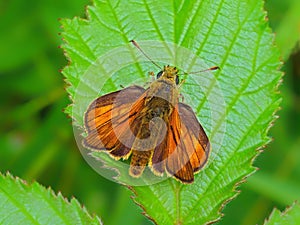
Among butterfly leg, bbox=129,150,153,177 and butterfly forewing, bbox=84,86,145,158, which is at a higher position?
butterfly forewing, bbox=84,86,145,158

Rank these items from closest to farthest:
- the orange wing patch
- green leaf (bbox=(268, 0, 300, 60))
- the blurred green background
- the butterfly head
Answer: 1. the orange wing patch
2. the butterfly head
3. green leaf (bbox=(268, 0, 300, 60))
4. the blurred green background

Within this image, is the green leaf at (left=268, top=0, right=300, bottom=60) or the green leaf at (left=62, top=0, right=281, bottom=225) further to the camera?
the green leaf at (left=268, top=0, right=300, bottom=60)

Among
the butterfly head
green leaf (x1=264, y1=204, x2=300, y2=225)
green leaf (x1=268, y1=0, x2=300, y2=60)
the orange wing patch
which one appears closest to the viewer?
green leaf (x1=264, y1=204, x2=300, y2=225)

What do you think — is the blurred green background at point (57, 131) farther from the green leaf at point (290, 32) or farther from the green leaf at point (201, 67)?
the green leaf at point (201, 67)

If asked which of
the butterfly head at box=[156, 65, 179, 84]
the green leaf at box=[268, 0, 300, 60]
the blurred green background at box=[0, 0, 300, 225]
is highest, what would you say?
the green leaf at box=[268, 0, 300, 60]

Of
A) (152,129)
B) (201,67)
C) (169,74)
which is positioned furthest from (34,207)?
(201,67)

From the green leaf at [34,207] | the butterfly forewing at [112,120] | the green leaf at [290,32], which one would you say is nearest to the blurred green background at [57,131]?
the green leaf at [290,32]

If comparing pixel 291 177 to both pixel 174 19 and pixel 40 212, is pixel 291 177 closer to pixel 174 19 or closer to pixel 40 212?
pixel 174 19

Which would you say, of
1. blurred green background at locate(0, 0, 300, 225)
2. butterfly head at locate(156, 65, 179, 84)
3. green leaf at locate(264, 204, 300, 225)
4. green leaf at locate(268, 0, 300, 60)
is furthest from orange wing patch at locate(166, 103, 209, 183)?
blurred green background at locate(0, 0, 300, 225)

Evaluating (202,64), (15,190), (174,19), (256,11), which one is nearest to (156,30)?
(174,19)

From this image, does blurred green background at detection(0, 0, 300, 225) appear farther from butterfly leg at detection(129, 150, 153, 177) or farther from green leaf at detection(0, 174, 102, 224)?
green leaf at detection(0, 174, 102, 224)
